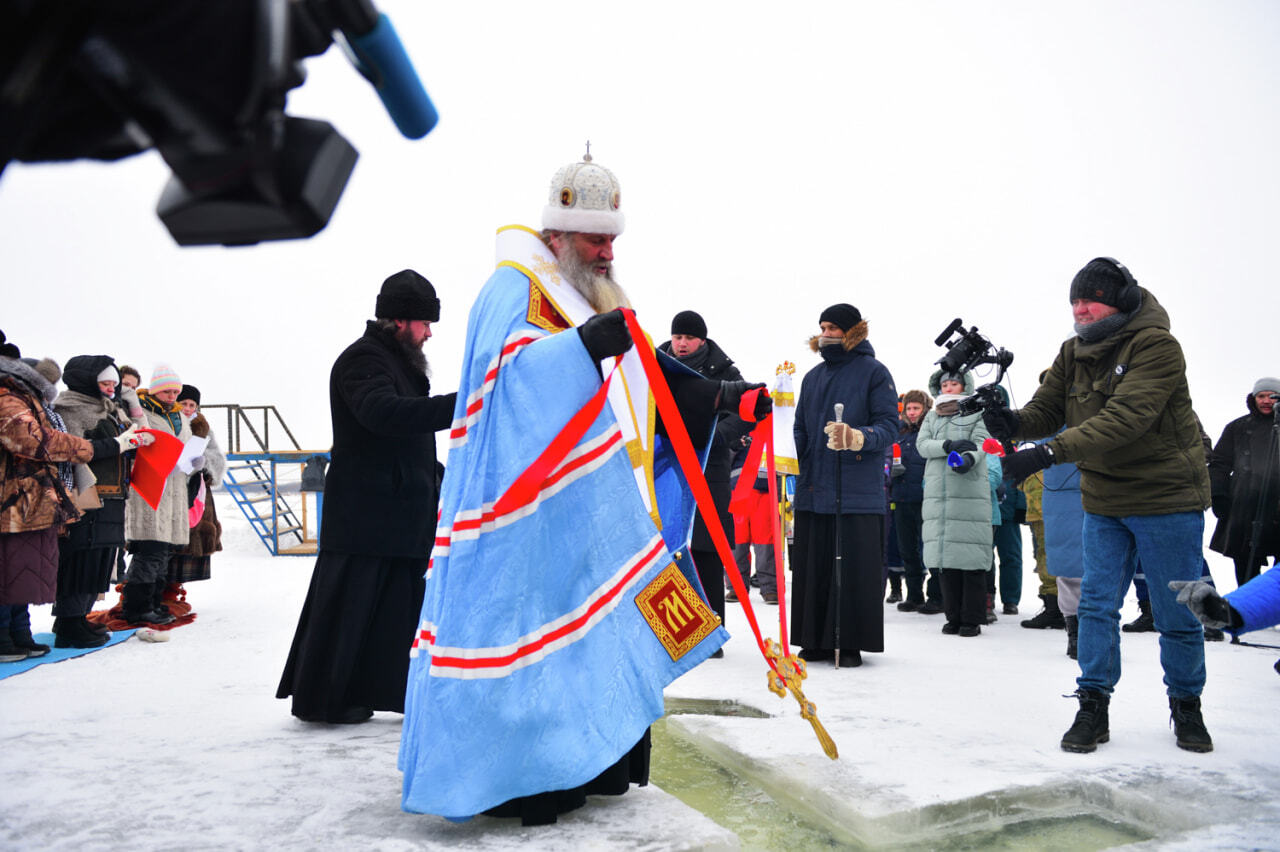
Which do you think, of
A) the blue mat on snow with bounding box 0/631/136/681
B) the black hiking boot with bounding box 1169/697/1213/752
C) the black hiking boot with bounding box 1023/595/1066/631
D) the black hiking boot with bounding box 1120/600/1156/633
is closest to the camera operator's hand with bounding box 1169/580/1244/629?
the black hiking boot with bounding box 1169/697/1213/752

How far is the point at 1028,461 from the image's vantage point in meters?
3.64

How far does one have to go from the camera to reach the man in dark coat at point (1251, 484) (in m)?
6.91

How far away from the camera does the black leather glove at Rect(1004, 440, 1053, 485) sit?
3.64 metres

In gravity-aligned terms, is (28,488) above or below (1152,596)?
above

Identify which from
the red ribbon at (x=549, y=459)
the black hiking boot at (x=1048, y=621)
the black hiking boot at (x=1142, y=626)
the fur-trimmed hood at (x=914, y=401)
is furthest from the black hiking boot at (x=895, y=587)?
the red ribbon at (x=549, y=459)

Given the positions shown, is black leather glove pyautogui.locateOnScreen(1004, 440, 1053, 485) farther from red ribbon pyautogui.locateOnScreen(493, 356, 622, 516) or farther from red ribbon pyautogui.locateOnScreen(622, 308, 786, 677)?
red ribbon pyautogui.locateOnScreen(493, 356, 622, 516)

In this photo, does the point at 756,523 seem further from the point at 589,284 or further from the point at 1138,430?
the point at 589,284

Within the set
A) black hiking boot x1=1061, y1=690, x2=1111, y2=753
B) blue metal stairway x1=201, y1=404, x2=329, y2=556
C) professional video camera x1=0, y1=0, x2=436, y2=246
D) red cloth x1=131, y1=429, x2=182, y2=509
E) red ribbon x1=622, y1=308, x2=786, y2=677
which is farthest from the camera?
blue metal stairway x1=201, y1=404, x2=329, y2=556

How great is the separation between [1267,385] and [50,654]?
331 inches

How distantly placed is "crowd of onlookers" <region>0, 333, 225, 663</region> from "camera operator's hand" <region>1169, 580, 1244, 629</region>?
552cm

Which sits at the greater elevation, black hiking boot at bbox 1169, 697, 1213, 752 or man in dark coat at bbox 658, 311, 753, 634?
man in dark coat at bbox 658, 311, 753, 634

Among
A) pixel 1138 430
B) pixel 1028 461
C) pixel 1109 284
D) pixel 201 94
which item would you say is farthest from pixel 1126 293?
pixel 201 94

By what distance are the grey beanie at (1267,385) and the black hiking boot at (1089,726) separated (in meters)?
4.65

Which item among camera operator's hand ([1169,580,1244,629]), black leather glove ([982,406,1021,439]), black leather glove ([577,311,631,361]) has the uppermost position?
black leather glove ([577,311,631,361])
